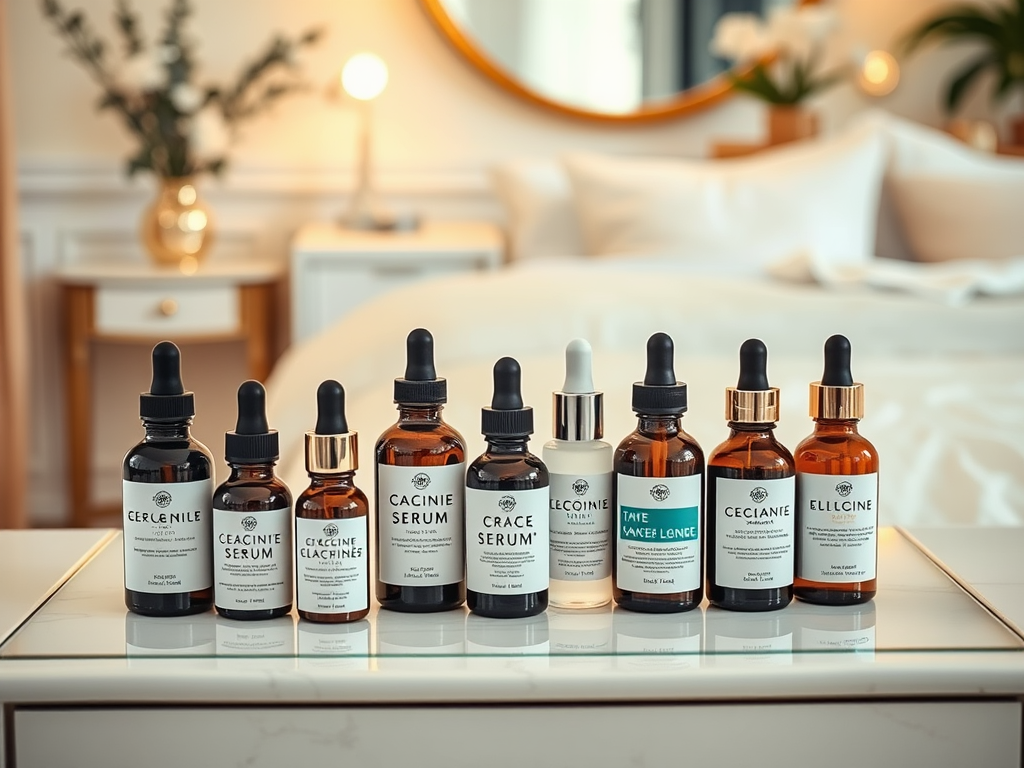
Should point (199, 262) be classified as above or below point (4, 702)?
above

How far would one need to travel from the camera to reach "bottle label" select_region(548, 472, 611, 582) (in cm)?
78

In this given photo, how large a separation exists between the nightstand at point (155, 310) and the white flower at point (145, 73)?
1.42 ft

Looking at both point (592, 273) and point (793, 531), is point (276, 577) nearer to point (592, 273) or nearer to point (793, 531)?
point (793, 531)

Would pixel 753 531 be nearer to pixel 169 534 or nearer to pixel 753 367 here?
pixel 753 367

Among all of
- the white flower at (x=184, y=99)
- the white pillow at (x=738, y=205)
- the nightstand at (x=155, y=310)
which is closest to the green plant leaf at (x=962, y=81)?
the white pillow at (x=738, y=205)

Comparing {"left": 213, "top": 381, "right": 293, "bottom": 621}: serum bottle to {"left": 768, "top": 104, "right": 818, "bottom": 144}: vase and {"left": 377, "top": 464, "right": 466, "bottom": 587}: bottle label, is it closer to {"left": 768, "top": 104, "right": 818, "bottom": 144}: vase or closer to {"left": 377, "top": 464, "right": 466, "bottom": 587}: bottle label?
{"left": 377, "top": 464, "right": 466, "bottom": 587}: bottle label

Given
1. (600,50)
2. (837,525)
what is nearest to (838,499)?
(837,525)

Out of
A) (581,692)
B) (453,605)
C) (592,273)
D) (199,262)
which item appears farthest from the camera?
(199,262)

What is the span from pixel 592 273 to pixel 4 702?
1.54 m

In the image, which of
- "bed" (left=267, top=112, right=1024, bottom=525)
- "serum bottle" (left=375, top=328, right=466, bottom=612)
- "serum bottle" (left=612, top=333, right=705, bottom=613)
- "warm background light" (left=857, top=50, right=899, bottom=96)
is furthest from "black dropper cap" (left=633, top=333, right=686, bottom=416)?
"warm background light" (left=857, top=50, right=899, bottom=96)

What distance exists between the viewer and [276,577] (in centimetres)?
77

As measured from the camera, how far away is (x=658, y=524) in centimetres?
77

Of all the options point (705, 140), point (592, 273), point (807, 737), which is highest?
point (705, 140)

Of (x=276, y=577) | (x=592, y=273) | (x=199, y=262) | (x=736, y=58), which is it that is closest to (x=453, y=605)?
(x=276, y=577)
